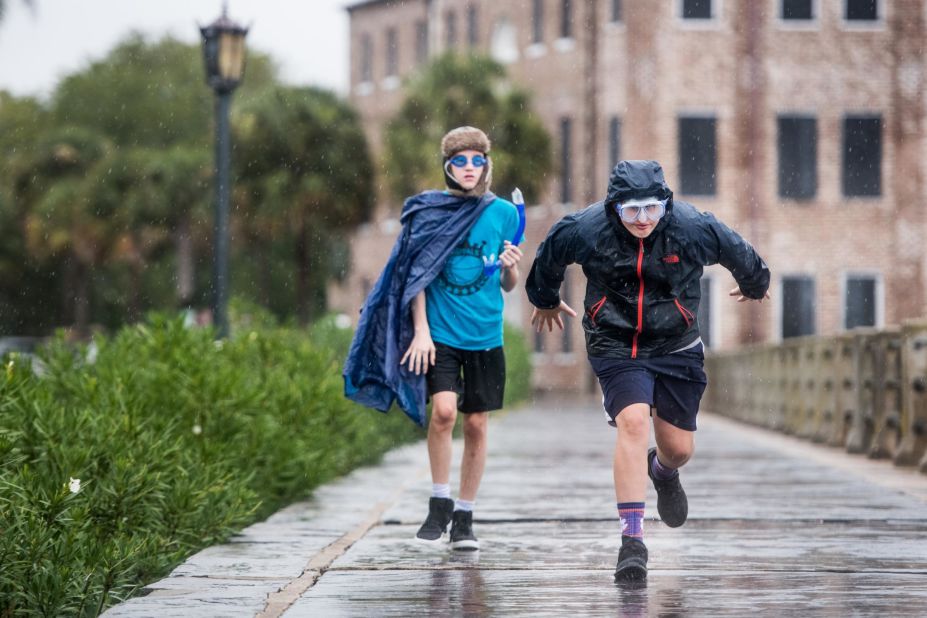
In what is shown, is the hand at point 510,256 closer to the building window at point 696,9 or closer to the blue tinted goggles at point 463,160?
the blue tinted goggles at point 463,160

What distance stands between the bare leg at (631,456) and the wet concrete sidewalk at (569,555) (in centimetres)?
34

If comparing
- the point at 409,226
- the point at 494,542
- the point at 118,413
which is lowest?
the point at 494,542

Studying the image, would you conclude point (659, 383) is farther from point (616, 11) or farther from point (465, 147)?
point (616, 11)

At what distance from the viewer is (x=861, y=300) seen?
4141 centimetres

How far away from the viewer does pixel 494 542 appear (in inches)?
324

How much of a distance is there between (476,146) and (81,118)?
6219 cm

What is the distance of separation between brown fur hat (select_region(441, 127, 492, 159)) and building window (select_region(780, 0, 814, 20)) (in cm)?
3434

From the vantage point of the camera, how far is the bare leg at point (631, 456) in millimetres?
6906

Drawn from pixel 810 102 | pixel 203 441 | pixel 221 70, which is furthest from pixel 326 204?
pixel 203 441

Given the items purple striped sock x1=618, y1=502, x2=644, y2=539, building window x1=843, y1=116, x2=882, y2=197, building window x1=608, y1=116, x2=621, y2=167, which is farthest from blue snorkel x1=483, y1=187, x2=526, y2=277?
building window x1=843, y1=116, x2=882, y2=197

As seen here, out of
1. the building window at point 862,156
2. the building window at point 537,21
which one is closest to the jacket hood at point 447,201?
the building window at point 862,156

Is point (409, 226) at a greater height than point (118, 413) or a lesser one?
greater

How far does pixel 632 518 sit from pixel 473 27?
4728 centimetres

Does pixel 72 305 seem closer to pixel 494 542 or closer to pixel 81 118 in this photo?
pixel 81 118
